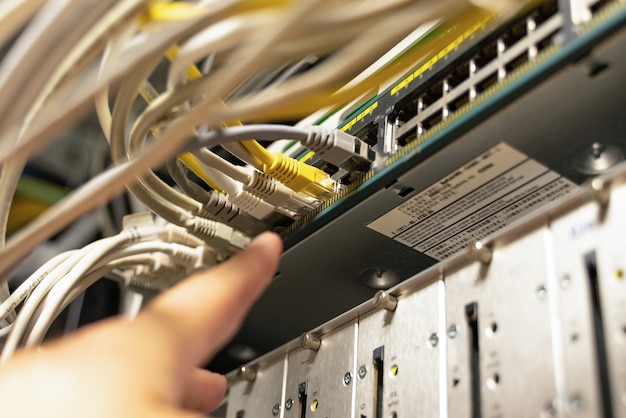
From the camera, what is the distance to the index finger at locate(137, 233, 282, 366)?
487 mm

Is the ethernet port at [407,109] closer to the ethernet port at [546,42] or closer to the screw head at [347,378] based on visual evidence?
the ethernet port at [546,42]

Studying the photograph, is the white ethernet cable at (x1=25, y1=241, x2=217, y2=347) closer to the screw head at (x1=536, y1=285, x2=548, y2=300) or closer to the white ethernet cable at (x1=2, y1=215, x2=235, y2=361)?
the white ethernet cable at (x1=2, y1=215, x2=235, y2=361)

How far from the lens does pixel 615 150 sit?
680 mm

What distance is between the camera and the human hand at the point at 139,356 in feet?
1.37

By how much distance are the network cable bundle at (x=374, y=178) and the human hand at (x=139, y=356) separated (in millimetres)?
104

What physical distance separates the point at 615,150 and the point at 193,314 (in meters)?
0.42

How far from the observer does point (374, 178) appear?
758 mm

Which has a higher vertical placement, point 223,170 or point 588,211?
point 223,170

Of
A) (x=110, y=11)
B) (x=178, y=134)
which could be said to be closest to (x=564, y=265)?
(x=178, y=134)

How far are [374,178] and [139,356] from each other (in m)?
0.37

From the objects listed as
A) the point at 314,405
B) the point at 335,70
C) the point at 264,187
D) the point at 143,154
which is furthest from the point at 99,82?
the point at 314,405

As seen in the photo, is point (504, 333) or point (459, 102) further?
point (459, 102)

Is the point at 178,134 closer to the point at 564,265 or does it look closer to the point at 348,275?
the point at 564,265

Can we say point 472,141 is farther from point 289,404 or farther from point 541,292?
point 289,404
